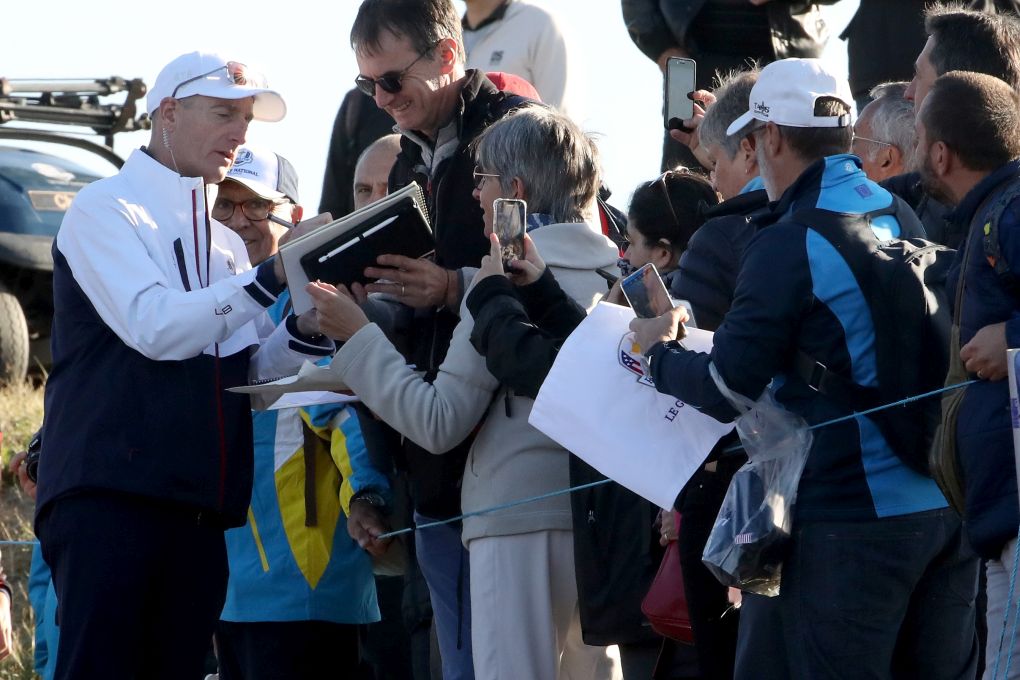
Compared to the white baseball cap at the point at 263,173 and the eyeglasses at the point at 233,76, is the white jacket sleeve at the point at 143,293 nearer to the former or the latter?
the eyeglasses at the point at 233,76

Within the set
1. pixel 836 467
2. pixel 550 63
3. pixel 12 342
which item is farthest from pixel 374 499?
pixel 12 342

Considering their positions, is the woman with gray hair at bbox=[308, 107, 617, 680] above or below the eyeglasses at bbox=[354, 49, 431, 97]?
below

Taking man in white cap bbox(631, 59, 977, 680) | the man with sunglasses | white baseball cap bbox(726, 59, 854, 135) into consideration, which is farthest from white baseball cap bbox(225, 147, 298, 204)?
man in white cap bbox(631, 59, 977, 680)

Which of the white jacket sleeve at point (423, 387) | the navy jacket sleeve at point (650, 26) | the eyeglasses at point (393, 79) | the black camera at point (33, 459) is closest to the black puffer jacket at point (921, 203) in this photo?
the white jacket sleeve at point (423, 387)

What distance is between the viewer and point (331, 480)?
198 inches

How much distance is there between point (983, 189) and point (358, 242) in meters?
1.55

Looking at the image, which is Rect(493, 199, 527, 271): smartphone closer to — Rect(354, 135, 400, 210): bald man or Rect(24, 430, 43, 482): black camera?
Rect(354, 135, 400, 210): bald man

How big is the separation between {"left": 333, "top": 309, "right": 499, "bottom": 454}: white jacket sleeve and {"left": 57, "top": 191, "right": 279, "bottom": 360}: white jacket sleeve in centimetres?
28

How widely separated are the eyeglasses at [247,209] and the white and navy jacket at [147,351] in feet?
3.72

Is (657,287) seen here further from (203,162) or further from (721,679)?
(203,162)

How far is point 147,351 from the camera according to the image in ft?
13.0

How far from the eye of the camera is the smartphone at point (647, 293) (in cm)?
356

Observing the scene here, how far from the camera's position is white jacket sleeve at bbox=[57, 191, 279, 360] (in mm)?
3930

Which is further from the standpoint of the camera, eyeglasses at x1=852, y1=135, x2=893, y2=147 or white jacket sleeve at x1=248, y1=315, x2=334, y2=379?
eyeglasses at x1=852, y1=135, x2=893, y2=147
